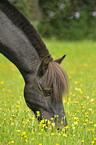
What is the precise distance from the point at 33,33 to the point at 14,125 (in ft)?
4.84

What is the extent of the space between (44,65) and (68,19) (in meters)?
18.7

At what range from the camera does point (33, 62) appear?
3.34m

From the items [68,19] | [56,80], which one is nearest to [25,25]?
[56,80]

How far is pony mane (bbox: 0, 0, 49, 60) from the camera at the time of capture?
3247mm

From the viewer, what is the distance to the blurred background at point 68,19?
2000 centimetres

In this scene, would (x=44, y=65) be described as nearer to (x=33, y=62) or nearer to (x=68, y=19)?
(x=33, y=62)

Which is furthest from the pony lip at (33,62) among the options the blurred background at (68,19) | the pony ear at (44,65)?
the blurred background at (68,19)

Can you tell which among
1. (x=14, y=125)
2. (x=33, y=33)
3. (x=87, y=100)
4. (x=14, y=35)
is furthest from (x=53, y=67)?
(x=87, y=100)

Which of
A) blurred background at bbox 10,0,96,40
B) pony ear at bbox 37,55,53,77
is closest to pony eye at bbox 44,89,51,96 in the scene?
pony ear at bbox 37,55,53,77

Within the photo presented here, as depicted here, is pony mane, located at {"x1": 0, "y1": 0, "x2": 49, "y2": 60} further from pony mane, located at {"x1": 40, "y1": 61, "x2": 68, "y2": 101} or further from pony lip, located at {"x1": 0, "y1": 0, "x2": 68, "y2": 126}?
pony mane, located at {"x1": 40, "y1": 61, "x2": 68, "y2": 101}

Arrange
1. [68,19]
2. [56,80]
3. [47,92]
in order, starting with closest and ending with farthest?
[56,80]
[47,92]
[68,19]

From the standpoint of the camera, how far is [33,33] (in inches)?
129

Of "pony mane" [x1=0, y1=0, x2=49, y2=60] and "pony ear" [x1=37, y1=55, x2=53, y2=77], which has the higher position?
"pony mane" [x1=0, y1=0, x2=49, y2=60]

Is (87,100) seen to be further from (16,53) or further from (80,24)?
(80,24)
